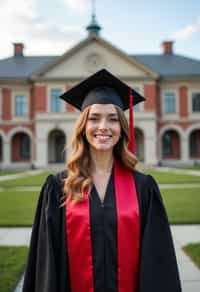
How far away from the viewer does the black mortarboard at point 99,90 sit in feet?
8.45

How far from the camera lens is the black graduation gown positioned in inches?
84.8

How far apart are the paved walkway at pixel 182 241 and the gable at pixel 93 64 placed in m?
25.0

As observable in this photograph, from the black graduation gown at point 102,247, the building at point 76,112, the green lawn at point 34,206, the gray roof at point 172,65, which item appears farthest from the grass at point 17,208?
the gray roof at point 172,65

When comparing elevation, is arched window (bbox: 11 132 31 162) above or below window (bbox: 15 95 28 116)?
below

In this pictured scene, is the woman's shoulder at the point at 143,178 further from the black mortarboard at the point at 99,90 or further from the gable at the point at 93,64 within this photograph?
the gable at the point at 93,64

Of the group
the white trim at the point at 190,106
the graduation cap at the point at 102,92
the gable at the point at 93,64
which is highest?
the gable at the point at 93,64

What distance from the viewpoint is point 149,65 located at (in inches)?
1380

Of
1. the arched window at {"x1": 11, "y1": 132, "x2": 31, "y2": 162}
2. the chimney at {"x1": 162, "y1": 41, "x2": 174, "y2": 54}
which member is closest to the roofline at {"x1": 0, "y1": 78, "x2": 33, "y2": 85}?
the arched window at {"x1": 11, "y1": 132, "x2": 31, "y2": 162}

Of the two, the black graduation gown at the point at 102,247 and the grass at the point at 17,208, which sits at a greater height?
the black graduation gown at the point at 102,247

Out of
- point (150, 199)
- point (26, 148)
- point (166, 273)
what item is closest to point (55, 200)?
point (150, 199)

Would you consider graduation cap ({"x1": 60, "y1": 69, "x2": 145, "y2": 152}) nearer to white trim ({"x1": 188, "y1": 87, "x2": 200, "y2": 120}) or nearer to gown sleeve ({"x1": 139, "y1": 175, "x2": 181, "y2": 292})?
gown sleeve ({"x1": 139, "y1": 175, "x2": 181, "y2": 292})

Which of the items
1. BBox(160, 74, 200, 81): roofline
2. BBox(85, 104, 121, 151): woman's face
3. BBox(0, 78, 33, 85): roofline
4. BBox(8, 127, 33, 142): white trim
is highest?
BBox(160, 74, 200, 81): roofline

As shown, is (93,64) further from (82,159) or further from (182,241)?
(82,159)

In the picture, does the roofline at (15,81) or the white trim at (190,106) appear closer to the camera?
the roofline at (15,81)
